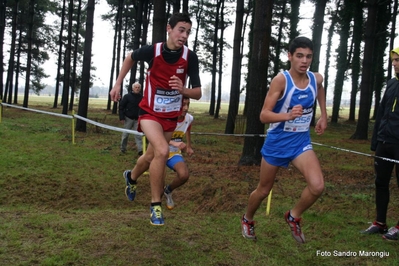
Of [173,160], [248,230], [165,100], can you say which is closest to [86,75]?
[173,160]

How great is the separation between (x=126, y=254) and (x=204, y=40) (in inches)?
1493

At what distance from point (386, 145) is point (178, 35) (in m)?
3.17

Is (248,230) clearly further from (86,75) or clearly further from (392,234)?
(86,75)

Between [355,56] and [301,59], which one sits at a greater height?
[355,56]

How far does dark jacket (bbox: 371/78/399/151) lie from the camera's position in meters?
5.02

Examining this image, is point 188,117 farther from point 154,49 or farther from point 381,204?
point 381,204

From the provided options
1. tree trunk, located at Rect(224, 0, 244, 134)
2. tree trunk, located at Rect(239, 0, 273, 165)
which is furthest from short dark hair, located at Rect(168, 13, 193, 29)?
tree trunk, located at Rect(224, 0, 244, 134)

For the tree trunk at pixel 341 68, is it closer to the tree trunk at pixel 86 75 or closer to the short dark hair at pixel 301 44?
the tree trunk at pixel 86 75

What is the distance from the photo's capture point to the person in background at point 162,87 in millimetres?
4574

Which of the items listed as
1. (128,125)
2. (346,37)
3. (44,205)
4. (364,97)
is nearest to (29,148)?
(128,125)

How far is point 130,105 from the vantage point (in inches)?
477

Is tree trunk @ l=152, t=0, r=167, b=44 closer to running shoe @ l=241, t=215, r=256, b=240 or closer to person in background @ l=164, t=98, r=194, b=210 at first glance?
person in background @ l=164, t=98, r=194, b=210

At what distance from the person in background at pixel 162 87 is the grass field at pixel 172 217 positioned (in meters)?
0.84

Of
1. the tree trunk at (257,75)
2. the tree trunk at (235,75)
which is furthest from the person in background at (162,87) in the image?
the tree trunk at (235,75)
